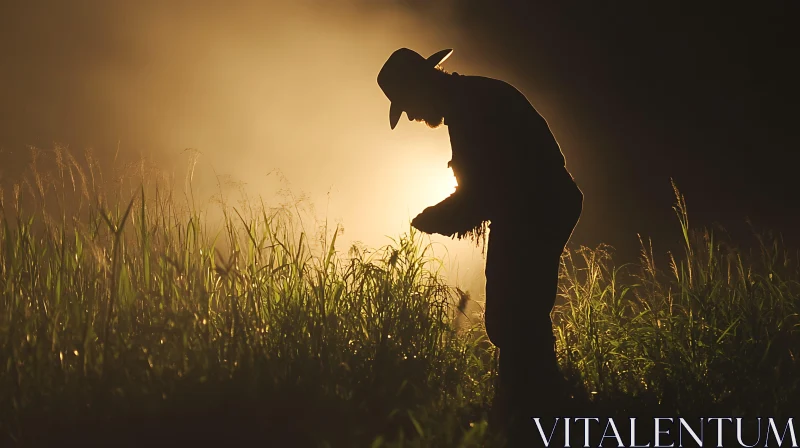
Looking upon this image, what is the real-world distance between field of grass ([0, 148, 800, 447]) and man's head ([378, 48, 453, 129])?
0.81m

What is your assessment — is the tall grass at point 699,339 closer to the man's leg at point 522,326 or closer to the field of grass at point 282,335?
the field of grass at point 282,335

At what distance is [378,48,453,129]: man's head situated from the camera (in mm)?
3932

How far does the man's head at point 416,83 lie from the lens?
3.93 m

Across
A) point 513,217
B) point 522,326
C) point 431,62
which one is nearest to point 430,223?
point 513,217

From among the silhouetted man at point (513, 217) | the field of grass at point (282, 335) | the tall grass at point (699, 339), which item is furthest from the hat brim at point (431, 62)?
the tall grass at point (699, 339)

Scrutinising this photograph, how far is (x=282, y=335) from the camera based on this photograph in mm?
3688

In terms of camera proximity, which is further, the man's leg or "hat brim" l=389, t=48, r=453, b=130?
"hat brim" l=389, t=48, r=453, b=130

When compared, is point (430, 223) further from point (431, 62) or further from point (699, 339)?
point (699, 339)

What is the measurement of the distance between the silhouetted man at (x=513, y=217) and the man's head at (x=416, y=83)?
114mm

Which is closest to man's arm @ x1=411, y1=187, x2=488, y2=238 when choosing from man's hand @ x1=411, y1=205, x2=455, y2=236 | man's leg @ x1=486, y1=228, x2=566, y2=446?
man's hand @ x1=411, y1=205, x2=455, y2=236

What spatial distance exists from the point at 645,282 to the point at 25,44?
8712 mm

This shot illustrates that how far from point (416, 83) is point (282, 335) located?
4.77ft

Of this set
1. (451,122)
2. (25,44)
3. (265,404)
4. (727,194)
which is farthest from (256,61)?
(265,404)

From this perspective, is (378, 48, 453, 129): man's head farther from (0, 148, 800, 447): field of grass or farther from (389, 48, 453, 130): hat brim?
(0, 148, 800, 447): field of grass
